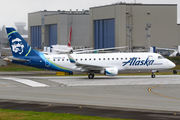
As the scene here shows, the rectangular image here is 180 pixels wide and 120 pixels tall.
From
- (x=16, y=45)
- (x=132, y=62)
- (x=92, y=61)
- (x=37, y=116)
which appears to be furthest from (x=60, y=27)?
(x=37, y=116)

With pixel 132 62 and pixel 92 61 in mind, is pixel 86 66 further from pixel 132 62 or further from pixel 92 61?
pixel 132 62

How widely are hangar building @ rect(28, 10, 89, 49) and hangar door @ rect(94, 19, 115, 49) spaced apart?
26474 mm

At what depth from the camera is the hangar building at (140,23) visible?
10925 cm

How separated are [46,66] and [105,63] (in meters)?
9.05

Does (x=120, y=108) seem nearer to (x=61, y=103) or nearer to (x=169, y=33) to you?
(x=61, y=103)

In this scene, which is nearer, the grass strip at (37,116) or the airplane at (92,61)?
the grass strip at (37,116)

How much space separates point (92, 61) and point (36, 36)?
134m

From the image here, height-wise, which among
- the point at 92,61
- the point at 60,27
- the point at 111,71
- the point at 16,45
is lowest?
the point at 111,71

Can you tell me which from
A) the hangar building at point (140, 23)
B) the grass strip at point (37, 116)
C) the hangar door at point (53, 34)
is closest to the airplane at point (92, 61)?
the grass strip at point (37, 116)

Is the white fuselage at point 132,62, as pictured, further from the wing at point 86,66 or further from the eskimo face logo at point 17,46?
the eskimo face logo at point 17,46

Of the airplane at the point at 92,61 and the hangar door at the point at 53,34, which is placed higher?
the hangar door at the point at 53,34

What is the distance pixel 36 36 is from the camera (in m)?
173

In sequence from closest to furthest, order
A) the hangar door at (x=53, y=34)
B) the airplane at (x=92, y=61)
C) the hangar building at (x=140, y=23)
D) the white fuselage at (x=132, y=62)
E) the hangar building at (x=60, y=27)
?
1. the airplane at (x=92, y=61)
2. the white fuselage at (x=132, y=62)
3. the hangar building at (x=140, y=23)
4. the hangar building at (x=60, y=27)
5. the hangar door at (x=53, y=34)

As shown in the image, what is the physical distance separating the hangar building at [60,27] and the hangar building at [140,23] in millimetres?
33410
